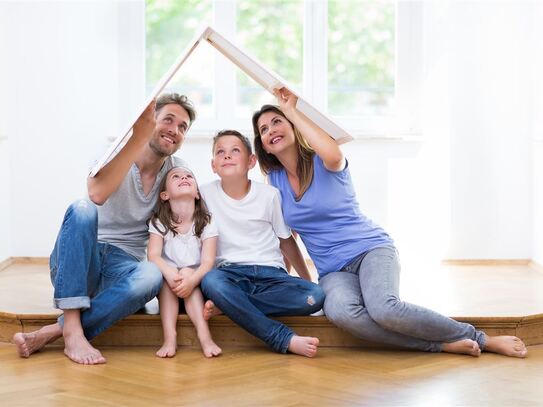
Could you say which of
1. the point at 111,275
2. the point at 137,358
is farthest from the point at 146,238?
the point at 137,358

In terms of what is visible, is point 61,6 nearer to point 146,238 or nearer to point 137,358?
point 146,238

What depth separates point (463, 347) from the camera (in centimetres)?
343

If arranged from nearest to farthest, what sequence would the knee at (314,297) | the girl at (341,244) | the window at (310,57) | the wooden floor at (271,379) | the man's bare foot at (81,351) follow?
the wooden floor at (271,379) < the man's bare foot at (81,351) < the girl at (341,244) < the knee at (314,297) < the window at (310,57)

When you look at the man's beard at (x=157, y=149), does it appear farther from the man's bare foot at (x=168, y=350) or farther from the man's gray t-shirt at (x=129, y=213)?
the man's bare foot at (x=168, y=350)

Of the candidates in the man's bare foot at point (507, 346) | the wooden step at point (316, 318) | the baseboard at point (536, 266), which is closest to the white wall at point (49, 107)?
the wooden step at point (316, 318)

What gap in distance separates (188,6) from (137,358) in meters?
2.67

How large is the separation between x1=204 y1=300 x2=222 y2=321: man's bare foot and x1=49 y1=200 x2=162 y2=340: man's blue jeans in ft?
0.62

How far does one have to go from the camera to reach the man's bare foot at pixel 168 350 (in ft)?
11.2

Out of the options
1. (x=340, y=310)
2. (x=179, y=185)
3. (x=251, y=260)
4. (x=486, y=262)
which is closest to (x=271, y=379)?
(x=340, y=310)

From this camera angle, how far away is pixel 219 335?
143 inches

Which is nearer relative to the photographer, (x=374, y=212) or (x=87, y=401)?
(x=87, y=401)

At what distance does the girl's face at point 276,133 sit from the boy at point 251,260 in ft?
0.37

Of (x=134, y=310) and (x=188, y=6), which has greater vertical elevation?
(x=188, y=6)

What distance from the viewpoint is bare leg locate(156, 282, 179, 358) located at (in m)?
3.44
